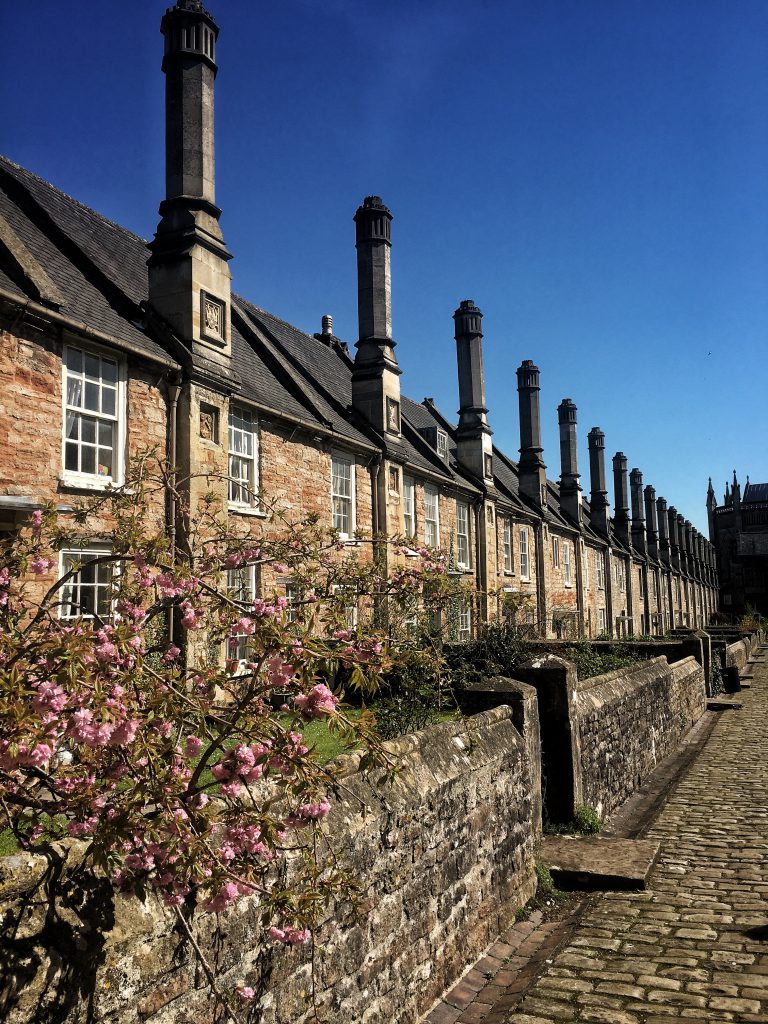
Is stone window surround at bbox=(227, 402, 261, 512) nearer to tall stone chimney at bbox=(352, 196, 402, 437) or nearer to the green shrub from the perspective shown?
tall stone chimney at bbox=(352, 196, 402, 437)

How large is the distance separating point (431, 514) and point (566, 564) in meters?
16.1

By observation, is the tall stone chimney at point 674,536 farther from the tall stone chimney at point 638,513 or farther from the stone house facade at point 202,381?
the stone house facade at point 202,381

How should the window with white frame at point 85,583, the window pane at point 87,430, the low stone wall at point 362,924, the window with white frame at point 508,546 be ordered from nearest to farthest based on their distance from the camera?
the low stone wall at point 362,924 → the window with white frame at point 85,583 → the window pane at point 87,430 → the window with white frame at point 508,546

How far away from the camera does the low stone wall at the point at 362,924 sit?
2.47 m

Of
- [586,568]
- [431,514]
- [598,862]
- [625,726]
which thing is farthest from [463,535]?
[598,862]

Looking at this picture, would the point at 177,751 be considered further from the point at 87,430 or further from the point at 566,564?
the point at 566,564

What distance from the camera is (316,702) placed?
9.78ft

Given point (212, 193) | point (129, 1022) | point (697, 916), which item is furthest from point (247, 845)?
point (212, 193)

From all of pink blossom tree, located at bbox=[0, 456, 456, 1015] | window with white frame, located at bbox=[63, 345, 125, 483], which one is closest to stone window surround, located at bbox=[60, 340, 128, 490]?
window with white frame, located at bbox=[63, 345, 125, 483]

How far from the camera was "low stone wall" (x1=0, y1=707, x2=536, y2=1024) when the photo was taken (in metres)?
2.47

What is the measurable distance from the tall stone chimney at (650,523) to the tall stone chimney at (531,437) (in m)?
25.6

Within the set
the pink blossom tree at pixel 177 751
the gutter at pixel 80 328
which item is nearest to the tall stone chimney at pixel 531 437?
the gutter at pixel 80 328

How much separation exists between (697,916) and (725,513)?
312 feet

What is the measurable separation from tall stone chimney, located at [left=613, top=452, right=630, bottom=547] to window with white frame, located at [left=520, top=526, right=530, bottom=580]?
68.8ft
